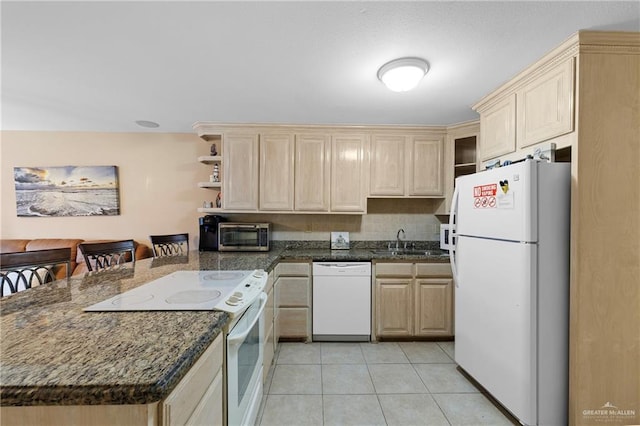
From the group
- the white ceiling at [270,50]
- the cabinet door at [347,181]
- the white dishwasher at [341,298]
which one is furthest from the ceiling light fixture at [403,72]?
the white dishwasher at [341,298]

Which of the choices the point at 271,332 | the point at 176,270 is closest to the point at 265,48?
the point at 176,270

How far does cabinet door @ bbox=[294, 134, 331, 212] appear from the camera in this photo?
3.10 m

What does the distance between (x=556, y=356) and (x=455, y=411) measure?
748mm

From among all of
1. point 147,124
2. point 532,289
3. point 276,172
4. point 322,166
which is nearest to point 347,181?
point 322,166

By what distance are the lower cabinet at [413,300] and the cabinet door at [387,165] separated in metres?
0.91

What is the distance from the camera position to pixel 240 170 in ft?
10.1

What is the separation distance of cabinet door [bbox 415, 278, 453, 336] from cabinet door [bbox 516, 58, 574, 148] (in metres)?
1.53

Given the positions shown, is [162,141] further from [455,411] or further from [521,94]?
[455,411]

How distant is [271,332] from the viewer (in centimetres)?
228

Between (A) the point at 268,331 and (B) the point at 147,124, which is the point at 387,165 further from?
(B) the point at 147,124

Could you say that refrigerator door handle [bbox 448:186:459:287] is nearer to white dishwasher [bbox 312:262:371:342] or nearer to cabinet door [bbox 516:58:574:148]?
cabinet door [bbox 516:58:574:148]

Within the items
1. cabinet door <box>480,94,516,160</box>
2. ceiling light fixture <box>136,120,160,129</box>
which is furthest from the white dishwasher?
ceiling light fixture <box>136,120,160,129</box>

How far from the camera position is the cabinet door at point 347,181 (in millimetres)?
3115

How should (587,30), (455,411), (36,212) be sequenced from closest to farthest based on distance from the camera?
(587,30) < (455,411) < (36,212)
